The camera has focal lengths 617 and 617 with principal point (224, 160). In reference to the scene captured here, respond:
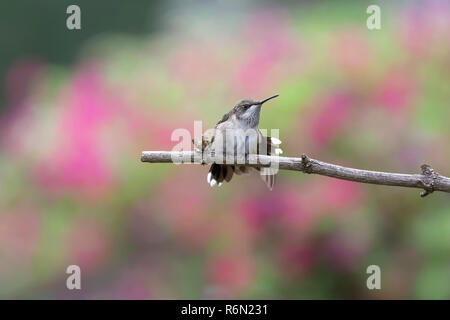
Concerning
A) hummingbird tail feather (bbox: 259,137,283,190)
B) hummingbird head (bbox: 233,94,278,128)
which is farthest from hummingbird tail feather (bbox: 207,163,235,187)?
hummingbird head (bbox: 233,94,278,128)

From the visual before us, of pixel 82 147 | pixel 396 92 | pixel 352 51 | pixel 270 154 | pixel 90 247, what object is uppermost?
pixel 352 51

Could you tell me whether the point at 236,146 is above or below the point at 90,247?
above

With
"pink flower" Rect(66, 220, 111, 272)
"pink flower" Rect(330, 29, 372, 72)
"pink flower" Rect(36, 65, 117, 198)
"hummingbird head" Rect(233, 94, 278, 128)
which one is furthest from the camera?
"pink flower" Rect(330, 29, 372, 72)

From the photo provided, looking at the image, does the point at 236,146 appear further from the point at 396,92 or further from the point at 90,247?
the point at 396,92

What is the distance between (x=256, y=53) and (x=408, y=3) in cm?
108

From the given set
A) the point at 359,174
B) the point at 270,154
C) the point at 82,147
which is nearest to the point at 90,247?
the point at 82,147

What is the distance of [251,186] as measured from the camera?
11.2 feet

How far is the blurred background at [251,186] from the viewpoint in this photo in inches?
125

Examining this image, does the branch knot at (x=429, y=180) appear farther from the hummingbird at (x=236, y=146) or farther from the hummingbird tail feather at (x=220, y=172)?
the hummingbird tail feather at (x=220, y=172)

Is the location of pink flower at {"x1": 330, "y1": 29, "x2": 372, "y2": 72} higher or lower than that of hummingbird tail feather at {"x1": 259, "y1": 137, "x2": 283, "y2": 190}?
higher

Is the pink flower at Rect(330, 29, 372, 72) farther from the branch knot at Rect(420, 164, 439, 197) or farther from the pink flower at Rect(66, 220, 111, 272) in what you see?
the branch knot at Rect(420, 164, 439, 197)

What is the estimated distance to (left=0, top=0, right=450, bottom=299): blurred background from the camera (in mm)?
3184

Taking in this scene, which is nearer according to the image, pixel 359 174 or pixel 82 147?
pixel 359 174

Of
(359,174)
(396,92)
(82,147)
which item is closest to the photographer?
(359,174)
